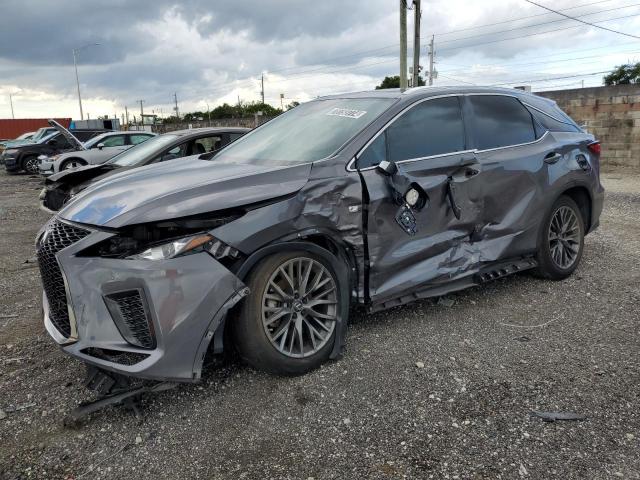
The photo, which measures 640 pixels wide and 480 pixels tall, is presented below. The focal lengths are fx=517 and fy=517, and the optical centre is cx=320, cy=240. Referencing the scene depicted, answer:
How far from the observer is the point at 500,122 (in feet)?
14.7

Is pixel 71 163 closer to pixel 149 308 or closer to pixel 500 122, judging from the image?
pixel 500 122

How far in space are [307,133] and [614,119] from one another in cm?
1559

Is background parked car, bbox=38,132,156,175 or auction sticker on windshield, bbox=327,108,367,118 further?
background parked car, bbox=38,132,156,175

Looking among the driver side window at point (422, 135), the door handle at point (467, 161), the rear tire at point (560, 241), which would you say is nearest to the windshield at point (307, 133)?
the driver side window at point (422, 135)

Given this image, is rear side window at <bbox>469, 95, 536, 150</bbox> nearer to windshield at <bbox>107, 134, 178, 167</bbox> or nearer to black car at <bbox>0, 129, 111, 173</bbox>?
windshield at <bbox>107, 134, 178, 167</bbox>

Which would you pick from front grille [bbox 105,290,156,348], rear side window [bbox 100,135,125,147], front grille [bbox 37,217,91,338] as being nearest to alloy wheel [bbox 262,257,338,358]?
front grille [bbox 105,290,156,348]

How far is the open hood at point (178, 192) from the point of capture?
Answer: 9.27 ft

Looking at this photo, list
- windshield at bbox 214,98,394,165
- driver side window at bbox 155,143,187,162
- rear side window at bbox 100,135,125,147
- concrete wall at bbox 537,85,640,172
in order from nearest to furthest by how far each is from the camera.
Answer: windshield at bbox 214,98,394,165, driver side window at bbox 155,143,187,162, rear side window at bbox 100,135,125,147, concrete wall at bbox 537,85,640,172

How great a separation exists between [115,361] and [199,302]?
1.79 feet

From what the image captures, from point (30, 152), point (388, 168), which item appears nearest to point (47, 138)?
point (30, 152)

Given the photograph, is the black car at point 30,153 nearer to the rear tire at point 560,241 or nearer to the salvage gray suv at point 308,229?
the salvage gray suv at point 308,229

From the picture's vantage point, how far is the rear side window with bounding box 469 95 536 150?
4301 mm

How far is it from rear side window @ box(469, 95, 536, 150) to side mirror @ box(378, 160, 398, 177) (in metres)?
1.08

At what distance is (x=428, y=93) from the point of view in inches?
159
